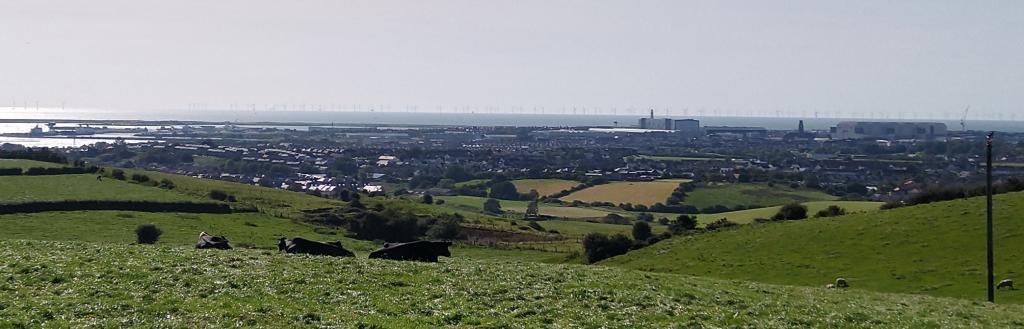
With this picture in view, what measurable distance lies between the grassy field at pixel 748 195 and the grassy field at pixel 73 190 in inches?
2513

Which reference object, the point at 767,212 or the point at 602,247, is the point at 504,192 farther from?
the point at 602,247

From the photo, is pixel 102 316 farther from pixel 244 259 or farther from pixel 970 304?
pixel 970 304

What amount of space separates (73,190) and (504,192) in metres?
70.4

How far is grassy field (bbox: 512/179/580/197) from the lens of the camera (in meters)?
133

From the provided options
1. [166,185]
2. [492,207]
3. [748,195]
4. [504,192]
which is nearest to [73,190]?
[166,185]

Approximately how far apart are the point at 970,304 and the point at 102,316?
22.0m

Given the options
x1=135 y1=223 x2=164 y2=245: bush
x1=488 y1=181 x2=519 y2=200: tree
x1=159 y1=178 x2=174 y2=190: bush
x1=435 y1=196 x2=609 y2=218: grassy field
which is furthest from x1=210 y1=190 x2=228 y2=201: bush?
x1=488 y1=181 x2=519 y2=200: tree

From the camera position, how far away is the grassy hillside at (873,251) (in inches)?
1387

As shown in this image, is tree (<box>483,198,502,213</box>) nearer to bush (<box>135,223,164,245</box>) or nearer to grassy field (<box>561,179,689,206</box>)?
grassy field (<box>561,179,689,206</box>)

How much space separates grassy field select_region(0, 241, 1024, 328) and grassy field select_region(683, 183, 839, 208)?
8741cm

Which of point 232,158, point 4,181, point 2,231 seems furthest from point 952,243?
point 232,158

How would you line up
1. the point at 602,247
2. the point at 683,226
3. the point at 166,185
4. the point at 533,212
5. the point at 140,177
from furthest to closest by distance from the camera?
the point at 533,212 → the point at 140,177 → the point at 166,185 → the point at 683,226 → the point at 602,247

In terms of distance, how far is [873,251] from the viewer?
4069cm

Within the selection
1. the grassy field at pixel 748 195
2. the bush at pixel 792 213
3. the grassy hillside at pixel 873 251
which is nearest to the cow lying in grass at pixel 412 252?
the grassy hillside at pixel 873 251
